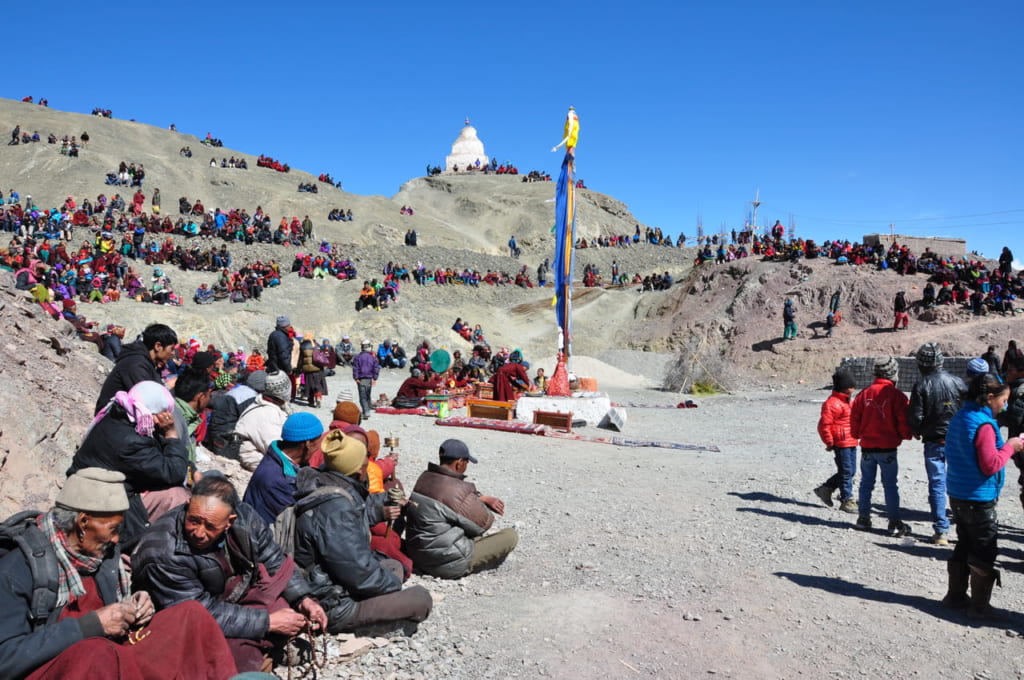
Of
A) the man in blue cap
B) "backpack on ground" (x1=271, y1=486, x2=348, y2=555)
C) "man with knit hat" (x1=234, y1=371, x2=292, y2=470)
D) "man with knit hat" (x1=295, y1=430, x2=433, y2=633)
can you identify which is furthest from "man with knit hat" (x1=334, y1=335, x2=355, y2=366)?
"backpack on ground" (x1=271, y1=486, x2=348, y2=555)

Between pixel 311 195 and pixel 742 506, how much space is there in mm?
48182

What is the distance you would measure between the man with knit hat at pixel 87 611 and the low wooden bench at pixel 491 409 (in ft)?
32.6

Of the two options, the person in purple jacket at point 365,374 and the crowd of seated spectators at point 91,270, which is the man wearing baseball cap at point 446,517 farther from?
the crowd of seated spectators at point 91,270

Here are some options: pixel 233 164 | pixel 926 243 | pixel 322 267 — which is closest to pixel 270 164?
pixel 233 164

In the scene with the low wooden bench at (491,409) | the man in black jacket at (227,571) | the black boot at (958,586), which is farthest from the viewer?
the low wooden bench at (491,409)

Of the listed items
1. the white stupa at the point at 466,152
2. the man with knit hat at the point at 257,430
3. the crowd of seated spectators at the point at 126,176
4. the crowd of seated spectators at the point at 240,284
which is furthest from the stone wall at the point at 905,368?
the white stupa at the point at 466,152

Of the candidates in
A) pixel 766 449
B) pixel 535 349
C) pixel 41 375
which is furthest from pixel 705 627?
pixel 535 349

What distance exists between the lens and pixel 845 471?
22.6 feet

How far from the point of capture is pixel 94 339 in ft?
38.8

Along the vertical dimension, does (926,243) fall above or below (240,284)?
above

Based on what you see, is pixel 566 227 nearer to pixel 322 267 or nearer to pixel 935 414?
pixel 935 414

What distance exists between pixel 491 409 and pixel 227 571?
977 cm

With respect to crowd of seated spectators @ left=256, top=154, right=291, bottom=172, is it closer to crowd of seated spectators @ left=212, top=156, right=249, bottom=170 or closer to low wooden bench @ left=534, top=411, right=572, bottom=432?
crowd of seated spectators @ left=212, top=156, right=249, bottom=170

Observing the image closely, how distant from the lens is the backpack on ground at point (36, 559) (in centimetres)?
244
